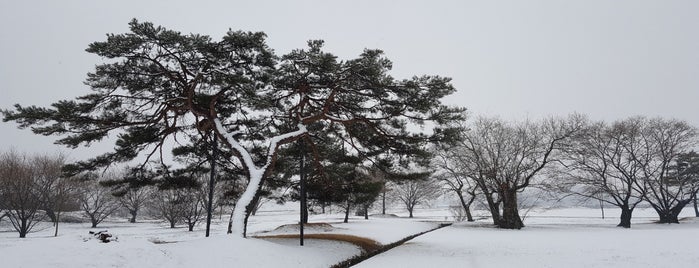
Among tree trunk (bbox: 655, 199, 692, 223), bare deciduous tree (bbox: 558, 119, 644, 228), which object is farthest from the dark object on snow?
tree trunk (bbox: 655, 199, 692, 223)

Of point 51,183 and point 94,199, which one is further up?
point 51,183

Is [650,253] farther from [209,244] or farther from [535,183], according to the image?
[535,183]

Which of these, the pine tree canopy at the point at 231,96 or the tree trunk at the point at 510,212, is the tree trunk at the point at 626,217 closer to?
the tree trunk at the point at 510,212

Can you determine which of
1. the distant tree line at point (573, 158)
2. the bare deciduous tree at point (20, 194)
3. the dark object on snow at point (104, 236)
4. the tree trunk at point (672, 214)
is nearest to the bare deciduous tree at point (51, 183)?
the bare deciduous tree at point (20, 194)

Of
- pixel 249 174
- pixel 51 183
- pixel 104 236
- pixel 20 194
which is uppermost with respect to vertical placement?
pixel 51 183

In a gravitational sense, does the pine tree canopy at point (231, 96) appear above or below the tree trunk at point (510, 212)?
above

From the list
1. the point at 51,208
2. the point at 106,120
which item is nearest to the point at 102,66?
the point at 106,120

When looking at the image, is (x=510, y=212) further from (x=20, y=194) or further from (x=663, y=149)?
(x=20, y=194)

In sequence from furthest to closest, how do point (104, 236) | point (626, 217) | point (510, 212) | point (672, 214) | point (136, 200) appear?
point (136, 200)
point (672, 214)
point (626, 217)
point (510, 212)
point (104, 236)

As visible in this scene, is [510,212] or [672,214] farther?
[672,214]

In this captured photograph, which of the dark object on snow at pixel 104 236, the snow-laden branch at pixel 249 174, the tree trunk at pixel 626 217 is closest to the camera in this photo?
the dark object on snow at pixel 104 236

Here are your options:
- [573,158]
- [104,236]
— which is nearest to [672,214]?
[573,158]

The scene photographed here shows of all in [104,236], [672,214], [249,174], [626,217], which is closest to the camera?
[104,236]

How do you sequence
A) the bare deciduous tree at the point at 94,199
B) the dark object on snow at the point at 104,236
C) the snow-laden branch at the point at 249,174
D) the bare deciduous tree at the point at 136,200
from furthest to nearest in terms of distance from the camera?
the bare deciduous tree at the point at 136,200 → the bare deciduous tree at the point at 94,199 → the snow-laden branch at the point at 249,174 → the dark object on snow at the point at 104,236
